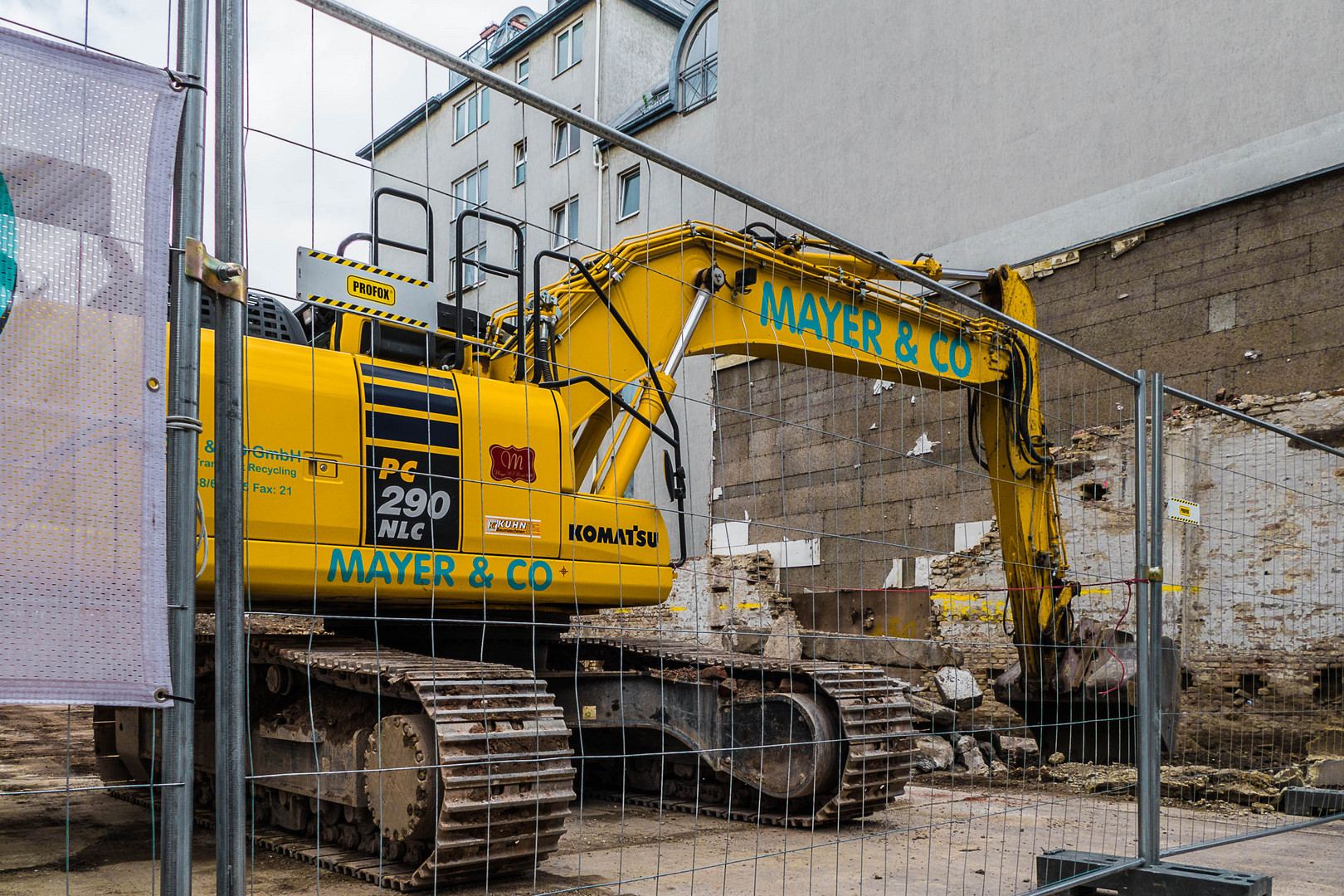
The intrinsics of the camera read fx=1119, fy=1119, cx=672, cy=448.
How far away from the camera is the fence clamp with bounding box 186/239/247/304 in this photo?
1850 millimetres

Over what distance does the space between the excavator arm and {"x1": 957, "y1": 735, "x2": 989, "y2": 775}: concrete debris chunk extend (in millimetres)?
2086

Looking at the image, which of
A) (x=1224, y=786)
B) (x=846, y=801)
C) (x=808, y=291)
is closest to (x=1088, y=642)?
(x=1224, y=786)

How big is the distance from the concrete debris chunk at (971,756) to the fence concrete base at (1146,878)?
4.50m

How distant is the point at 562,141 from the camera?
63.0 feet

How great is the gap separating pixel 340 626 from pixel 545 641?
1276 millimetres

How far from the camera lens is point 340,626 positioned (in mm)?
5695

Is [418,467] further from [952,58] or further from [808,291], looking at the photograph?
[952,58]

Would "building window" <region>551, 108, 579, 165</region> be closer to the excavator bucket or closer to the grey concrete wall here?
the grey concrete wall

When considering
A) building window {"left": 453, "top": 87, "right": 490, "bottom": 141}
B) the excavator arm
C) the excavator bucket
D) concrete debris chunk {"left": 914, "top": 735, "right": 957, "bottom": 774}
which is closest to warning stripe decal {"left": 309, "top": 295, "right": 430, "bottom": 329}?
the excavator arm

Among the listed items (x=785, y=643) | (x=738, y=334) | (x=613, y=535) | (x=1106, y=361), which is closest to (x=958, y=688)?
(x=785, y=643)

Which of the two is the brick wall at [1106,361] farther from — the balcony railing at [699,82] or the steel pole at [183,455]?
the balcony railing at [699,82]

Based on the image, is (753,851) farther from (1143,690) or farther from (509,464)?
(509,464)

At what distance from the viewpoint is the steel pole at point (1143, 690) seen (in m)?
4.27

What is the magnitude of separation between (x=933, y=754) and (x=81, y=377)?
8.03 meters
